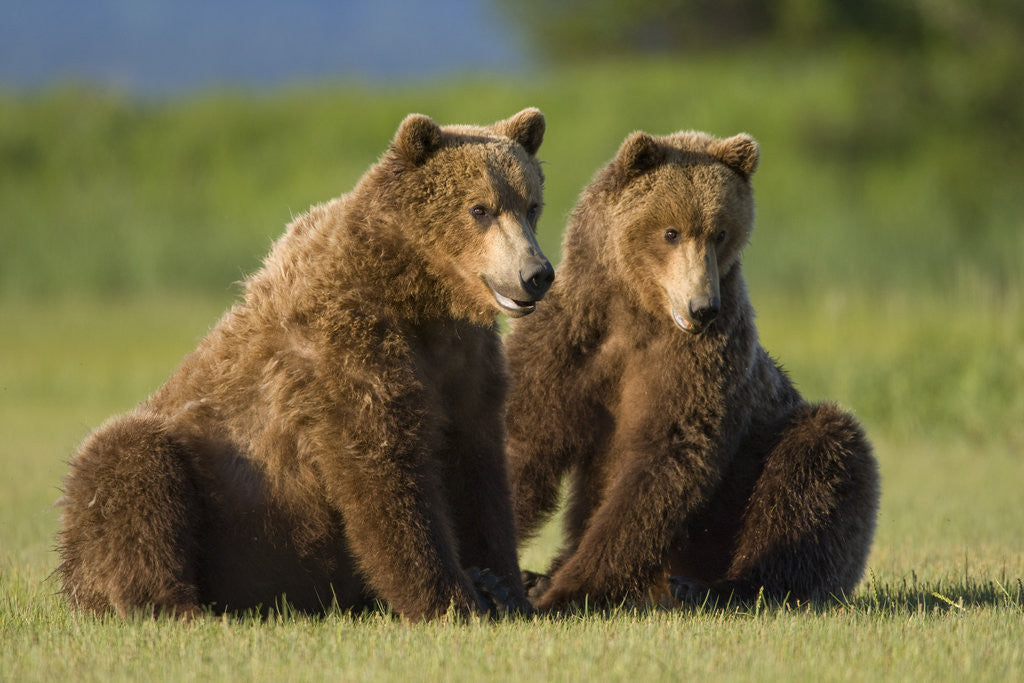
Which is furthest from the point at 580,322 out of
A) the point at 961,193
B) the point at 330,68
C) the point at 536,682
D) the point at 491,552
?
the point at 330,68

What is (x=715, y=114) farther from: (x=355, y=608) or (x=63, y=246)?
(x=355, y=608)

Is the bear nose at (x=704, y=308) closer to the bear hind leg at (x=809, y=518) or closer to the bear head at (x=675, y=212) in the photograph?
the bear head at (x=675, y=212)

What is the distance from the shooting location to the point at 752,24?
3878 cm

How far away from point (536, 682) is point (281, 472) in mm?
1759

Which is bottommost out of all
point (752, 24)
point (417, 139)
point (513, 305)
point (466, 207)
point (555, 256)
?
point (513, 305)

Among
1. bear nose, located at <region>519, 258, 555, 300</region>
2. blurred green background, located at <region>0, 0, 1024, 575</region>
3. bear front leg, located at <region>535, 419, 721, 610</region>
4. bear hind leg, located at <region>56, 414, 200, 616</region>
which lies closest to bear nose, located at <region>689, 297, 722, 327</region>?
bear front leg, located at <region>535, 419, 721, 610</region>

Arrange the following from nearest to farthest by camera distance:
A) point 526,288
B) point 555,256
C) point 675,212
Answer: point 526,288
point 675,212
point 555,256

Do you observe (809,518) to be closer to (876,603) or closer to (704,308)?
(876,603)

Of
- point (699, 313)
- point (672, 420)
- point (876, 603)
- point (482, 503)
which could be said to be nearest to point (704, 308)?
point (699, 313)

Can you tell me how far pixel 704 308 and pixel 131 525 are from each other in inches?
106

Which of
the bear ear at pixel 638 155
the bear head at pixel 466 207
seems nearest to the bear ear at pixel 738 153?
the bear ear at pixel 638 155

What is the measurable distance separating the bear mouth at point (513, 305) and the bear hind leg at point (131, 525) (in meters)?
1.48

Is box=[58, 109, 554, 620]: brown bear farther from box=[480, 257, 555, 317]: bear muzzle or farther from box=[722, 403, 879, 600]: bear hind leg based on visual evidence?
box=[722, 403, 879, 600]: bear hind leg

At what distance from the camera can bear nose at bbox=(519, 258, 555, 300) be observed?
5.47 metres
